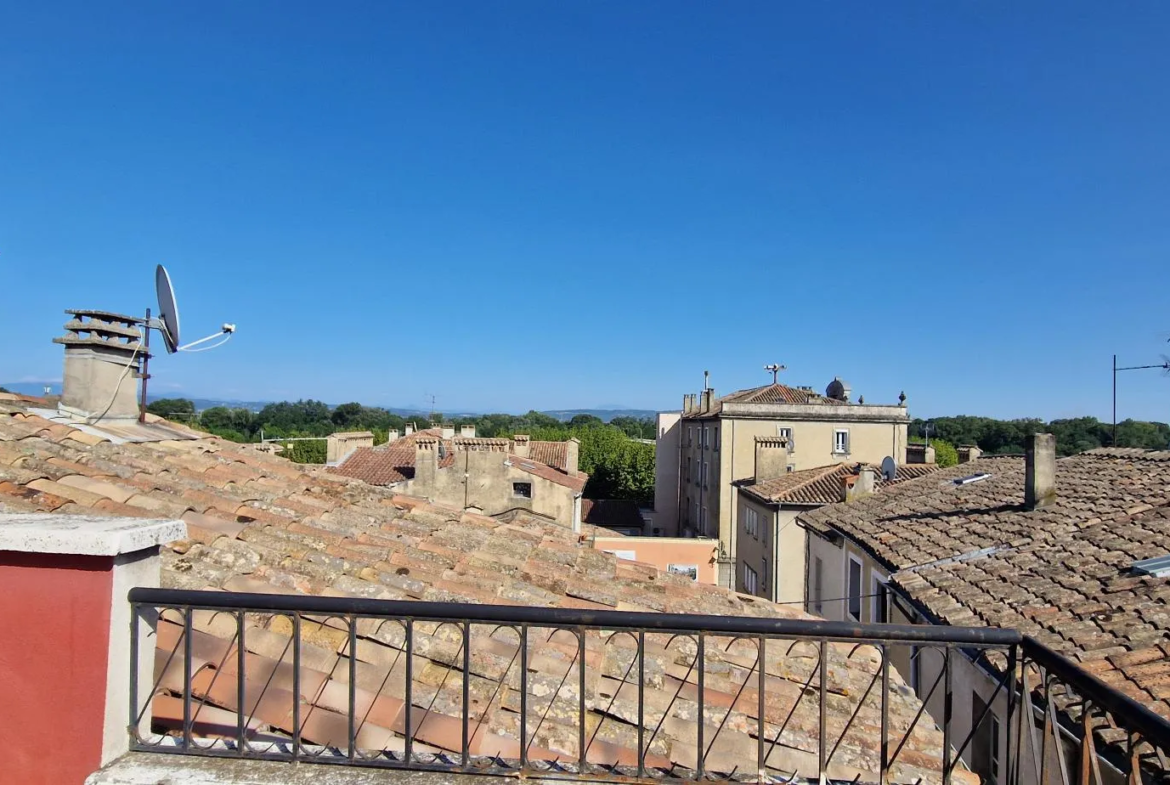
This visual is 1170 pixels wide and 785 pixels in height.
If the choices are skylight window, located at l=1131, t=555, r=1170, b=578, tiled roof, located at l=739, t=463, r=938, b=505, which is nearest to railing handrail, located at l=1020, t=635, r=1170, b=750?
skylight window, located at l=1131, t=555, r=1170, b=578

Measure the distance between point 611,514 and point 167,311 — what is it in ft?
130

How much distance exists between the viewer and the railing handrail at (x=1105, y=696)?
1.72 metres

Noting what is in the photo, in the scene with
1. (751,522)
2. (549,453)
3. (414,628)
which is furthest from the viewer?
(549,453)

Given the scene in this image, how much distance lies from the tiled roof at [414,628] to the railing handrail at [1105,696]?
66 centimetres

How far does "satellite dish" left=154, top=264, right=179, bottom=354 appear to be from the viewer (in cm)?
640

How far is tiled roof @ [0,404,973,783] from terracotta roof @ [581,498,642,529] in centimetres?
3716

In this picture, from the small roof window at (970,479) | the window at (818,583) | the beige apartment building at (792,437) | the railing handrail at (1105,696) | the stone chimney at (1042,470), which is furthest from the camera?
the beige apartment building at (792,437)

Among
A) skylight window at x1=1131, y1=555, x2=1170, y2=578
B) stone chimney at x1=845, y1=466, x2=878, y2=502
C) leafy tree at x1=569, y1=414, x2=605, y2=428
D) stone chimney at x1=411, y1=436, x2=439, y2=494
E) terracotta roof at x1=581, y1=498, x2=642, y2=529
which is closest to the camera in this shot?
skylight window at x1=1131, y1=555, x2=1170, y2=578

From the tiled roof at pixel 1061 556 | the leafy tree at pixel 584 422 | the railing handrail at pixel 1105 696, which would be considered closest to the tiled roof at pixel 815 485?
the tiled roof at pixel 1061 556

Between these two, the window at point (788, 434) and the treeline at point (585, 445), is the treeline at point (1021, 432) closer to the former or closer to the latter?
the window at point (788, 434)

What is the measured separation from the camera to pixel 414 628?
11.6ft

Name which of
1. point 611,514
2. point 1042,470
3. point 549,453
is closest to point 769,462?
point 549,453

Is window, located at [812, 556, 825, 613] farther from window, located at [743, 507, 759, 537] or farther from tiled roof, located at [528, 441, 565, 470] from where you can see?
tiled roof, located at [528, 441, 565, 470]

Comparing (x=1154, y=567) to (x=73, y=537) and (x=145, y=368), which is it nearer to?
(x=73, y=537)
